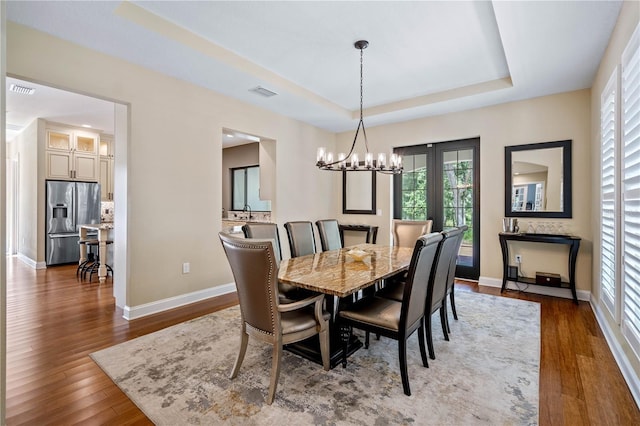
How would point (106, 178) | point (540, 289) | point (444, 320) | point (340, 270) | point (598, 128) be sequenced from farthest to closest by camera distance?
1. point (106, 178)
2. point (540, 289)
3. point (598, 128)
4. point (444, 320)
5. point (340, 270)

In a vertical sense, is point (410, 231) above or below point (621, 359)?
above

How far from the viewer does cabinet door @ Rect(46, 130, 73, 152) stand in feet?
20.2

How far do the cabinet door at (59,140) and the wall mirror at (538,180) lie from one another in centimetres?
799

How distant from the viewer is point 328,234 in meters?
3.86

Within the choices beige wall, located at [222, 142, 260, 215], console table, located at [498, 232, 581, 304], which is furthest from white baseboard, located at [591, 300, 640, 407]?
beige wall, located at [222, 142, 260, 215]

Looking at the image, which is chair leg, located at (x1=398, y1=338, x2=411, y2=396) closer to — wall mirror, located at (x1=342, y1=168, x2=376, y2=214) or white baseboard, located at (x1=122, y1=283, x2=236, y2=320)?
white baseboard, located at (x1=122, y1=283, x2=236, y2=320)

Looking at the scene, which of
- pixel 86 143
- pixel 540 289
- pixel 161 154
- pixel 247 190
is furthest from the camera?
pixel 247 190

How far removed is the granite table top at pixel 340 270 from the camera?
200 centimetres

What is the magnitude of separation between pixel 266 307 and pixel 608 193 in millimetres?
3202

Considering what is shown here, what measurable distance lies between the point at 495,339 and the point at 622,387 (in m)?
0.84

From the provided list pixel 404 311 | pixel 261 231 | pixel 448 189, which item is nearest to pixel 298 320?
pixel 404 311

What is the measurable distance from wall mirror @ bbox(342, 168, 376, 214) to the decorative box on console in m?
2.66

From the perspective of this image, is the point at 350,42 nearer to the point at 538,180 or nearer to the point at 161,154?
the point at 161,154

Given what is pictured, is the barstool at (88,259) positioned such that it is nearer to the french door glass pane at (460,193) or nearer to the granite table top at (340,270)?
the granite table top at (340,270)
